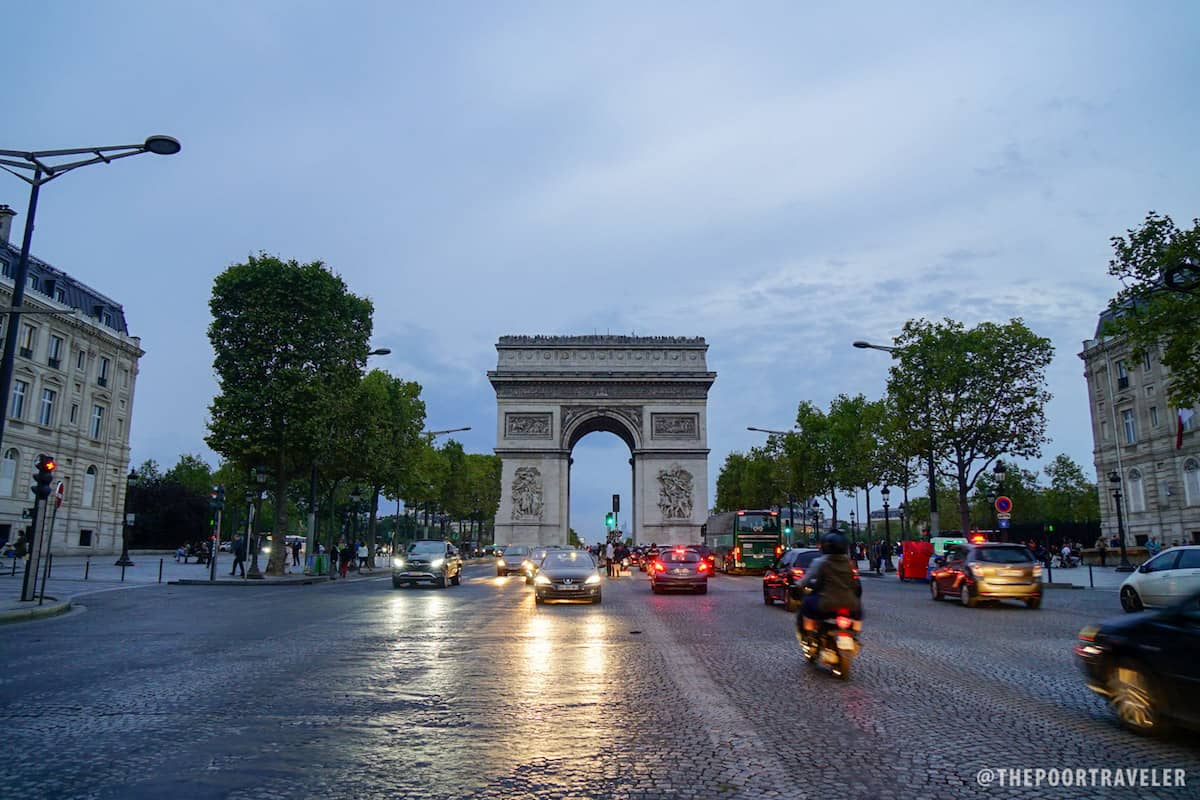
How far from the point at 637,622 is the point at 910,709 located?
9.43 m

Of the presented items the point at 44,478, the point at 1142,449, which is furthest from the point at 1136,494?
the point at 44,478

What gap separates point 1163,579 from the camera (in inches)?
694

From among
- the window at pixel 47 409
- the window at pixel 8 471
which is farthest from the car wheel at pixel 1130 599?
the window at pixel 47 409

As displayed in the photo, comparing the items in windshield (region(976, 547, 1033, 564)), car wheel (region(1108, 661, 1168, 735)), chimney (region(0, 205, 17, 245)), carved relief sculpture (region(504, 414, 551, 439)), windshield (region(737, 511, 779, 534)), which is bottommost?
car wheel (region(1108, 661, 1168, 735))

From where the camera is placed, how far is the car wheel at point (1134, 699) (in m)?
6.43

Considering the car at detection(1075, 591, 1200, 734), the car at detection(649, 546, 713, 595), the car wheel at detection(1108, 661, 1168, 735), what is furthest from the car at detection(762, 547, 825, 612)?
the car wheel at detection(1108, 661, 1168, 735)

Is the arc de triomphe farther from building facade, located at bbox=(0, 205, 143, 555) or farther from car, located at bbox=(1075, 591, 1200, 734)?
car, located at bbox=(1075, 591, 1200, 734)

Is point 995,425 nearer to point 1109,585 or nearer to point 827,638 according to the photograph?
point 1109,585

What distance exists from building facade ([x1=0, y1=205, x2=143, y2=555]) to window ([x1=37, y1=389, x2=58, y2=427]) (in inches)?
2.4

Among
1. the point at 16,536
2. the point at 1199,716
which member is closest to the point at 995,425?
the point at 1199,716

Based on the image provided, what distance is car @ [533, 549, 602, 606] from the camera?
2156 cm

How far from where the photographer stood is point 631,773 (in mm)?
5469

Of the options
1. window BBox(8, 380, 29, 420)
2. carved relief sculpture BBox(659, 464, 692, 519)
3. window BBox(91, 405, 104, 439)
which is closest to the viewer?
window BBox(8, 380, 29, 420)

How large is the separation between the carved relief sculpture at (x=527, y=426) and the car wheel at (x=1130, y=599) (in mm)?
53282
